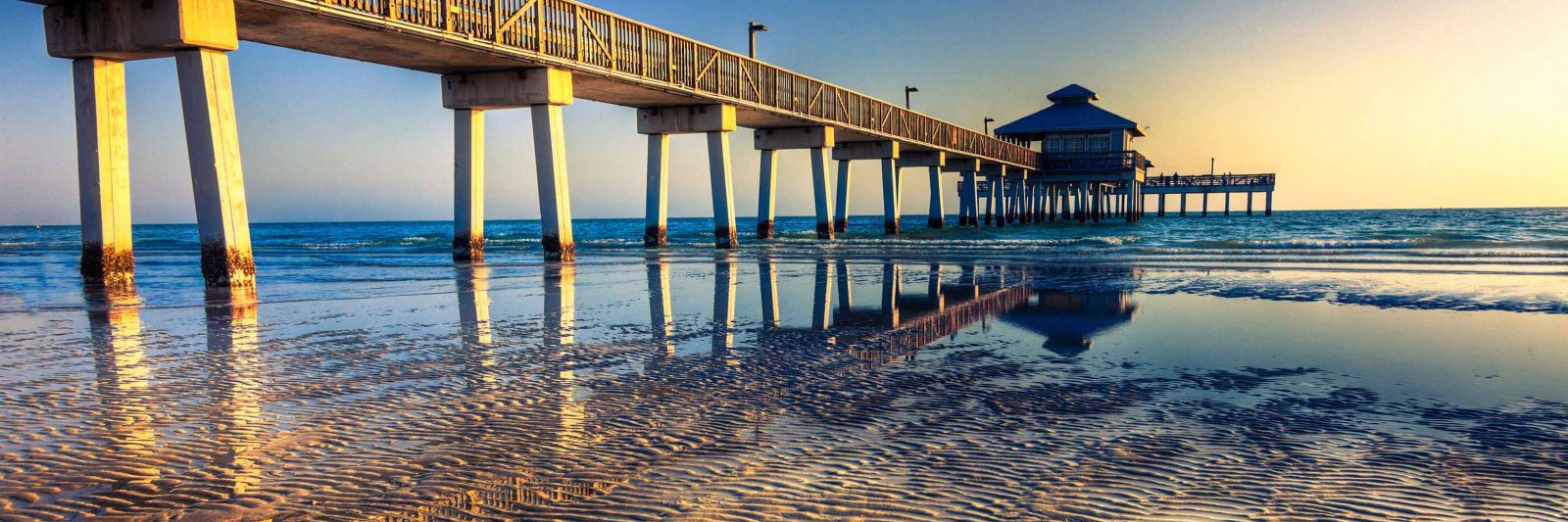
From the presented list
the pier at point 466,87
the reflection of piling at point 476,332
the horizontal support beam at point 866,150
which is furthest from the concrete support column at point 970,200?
the reflection of piling at point 476,332

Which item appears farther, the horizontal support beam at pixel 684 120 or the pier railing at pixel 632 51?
the horizontal support beam at pixel 684 120

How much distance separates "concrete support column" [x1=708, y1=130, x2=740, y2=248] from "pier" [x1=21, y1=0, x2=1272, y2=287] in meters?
0.06

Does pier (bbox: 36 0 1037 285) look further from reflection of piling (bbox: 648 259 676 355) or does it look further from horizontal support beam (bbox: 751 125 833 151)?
reflection of piling (bbox: 648 259 676 355)

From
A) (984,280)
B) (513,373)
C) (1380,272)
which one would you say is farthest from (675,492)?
(1380,272)

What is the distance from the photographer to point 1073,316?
861cm

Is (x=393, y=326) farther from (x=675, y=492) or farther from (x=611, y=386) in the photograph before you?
(x=675, y=492)

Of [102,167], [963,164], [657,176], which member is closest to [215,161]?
[102,167]

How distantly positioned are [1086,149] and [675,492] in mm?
66046

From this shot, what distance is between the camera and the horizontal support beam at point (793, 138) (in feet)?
112

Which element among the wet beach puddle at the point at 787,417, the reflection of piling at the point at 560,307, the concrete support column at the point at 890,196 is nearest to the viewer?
the wet beach puddle at the point at 787,417

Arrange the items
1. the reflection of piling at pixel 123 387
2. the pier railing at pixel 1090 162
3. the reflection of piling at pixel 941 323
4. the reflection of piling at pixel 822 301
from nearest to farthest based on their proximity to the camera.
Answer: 1. the reflection of piling at pixel 123 387
2. the reflection of piling at pixel 941 323
3. the reflection of piling at pixel 822 301
4. the pier railing at pixel 1090 162

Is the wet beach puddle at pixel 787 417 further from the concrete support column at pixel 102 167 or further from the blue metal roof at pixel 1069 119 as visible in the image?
the blue metal roof at pixel 1069 119

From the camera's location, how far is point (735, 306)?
9492mm

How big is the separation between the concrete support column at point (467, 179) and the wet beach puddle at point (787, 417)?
1129 centimetres
